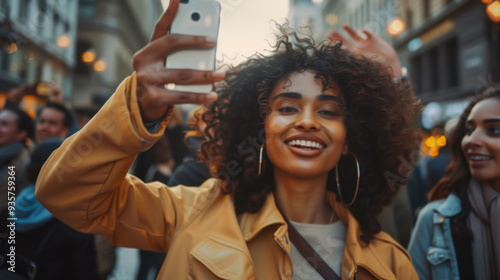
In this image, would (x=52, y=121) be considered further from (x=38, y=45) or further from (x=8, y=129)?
(x=38, y=45)

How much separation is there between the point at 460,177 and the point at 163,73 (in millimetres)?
2009

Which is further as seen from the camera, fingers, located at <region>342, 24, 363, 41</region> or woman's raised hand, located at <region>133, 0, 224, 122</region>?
fingers, located at <region>342, 24, 363, 41</region>

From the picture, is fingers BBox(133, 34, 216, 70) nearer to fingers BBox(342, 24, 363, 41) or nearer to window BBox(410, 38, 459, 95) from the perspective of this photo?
fingers BBox(342, 24, 363, 41)

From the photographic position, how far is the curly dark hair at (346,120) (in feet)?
6.05

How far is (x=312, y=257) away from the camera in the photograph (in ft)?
5.41

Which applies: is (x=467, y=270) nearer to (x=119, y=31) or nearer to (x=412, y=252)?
(x=412, y=252)

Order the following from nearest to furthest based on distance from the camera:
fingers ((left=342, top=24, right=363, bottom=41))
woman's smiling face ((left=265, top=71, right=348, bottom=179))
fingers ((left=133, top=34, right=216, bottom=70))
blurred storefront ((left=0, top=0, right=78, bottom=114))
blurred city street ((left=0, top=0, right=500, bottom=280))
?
fingers ((left=133, top=34, right=216, bottom=70)) → woman's smiling face ((left=265, top=71, right=348, bottom=179)) → blurred city street ((left=0, top=0, right=500, bottom=280)) → fingers ((left=342, top=24, right=363, bottom=41)) → blurred storefront ((left=0, top=0, right=78, bottom=114))

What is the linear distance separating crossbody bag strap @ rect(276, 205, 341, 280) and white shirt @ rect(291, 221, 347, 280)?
0.7 inches

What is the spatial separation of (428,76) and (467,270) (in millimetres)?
19470

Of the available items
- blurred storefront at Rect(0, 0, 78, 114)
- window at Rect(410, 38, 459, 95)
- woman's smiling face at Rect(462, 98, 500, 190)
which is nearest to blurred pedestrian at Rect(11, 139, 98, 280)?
woman's smiling face at Rect(462, 98, 500, 190)

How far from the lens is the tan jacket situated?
3.82 ft

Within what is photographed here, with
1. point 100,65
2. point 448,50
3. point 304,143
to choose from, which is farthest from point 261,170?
point 100,65

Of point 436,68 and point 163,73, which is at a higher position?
point 436,68

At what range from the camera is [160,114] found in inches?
46.7
